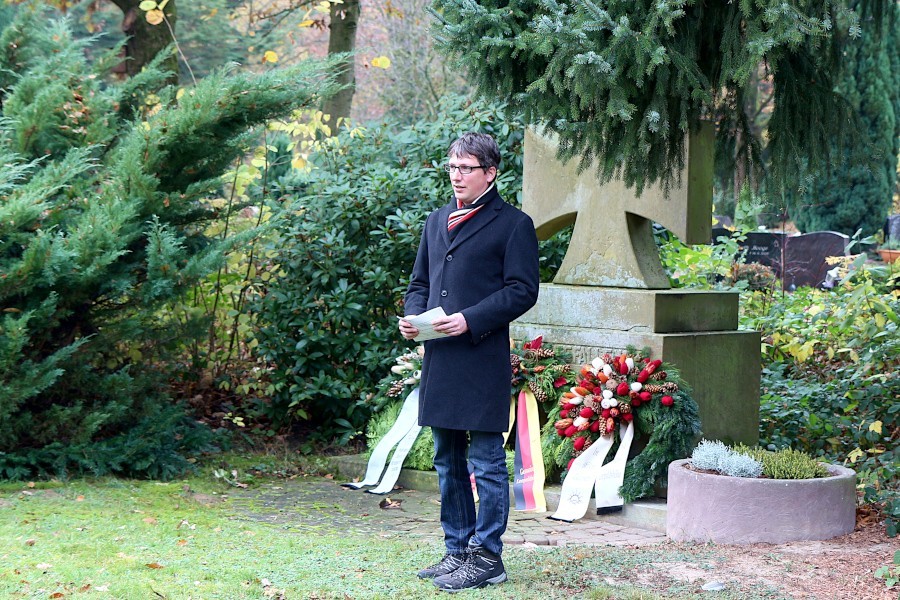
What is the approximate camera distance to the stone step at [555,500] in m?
5.41

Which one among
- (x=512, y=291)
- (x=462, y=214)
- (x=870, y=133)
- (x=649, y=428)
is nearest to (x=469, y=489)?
(x=512, y=291)

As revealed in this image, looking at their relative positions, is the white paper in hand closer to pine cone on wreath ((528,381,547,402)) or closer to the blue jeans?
the blue jeans

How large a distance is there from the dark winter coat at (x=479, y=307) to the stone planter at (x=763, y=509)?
144 cm

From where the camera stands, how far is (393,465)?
6.33 meters

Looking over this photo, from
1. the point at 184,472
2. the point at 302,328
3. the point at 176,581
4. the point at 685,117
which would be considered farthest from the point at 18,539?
the point at 685,117

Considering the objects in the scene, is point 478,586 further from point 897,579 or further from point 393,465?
point 393,465

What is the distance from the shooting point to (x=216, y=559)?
4355 mm

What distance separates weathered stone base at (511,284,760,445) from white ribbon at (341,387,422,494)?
3.15 ft

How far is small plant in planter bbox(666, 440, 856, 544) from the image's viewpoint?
4820mm

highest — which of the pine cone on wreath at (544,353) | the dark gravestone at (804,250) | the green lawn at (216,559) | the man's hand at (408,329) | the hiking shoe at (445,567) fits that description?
the dark gravestone at (804,250)

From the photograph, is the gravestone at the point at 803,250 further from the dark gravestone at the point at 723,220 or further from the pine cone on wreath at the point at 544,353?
the pine cone on wreath at the point at 544,353

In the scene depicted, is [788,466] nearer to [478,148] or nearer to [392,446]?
[478,148]

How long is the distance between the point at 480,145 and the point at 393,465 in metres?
2.88

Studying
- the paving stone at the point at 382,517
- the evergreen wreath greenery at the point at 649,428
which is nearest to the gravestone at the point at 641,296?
the evergreen wreath greenery at the point at 649,428
